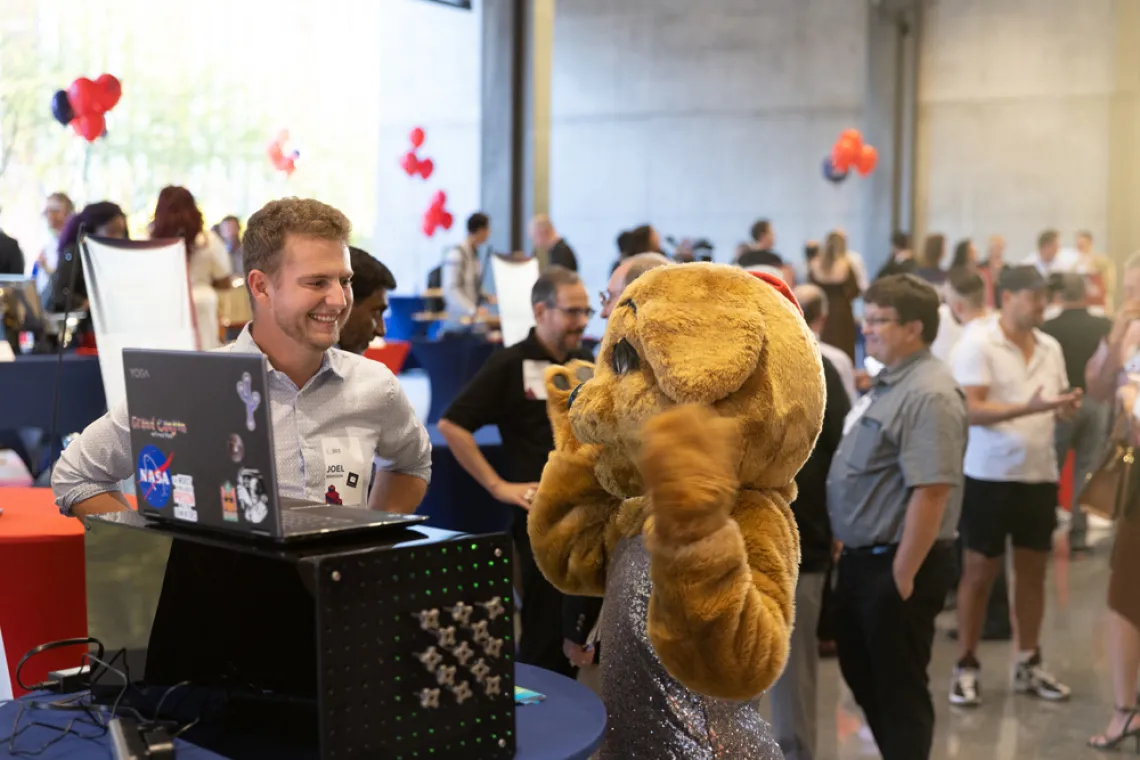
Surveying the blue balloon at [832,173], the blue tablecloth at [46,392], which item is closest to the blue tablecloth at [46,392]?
the blue tablecloth at [46,392]

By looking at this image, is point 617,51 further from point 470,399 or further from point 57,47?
point 470,399

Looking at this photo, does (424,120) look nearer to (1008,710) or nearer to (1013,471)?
(1013,471)

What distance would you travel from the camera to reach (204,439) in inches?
65.0

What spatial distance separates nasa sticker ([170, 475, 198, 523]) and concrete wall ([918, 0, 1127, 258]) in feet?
48.9

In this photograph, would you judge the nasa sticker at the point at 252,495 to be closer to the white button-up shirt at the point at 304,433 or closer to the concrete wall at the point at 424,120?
the white button-up shirt at the point at 304,433

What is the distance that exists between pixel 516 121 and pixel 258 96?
5.18m

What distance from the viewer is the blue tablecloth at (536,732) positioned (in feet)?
5.55

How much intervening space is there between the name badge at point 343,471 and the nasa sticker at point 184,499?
64 cm

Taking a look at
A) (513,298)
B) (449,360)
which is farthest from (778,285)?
(449,360)

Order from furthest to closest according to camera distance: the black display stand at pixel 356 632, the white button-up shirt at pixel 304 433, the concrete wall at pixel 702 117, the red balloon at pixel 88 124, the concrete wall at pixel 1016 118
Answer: the concrete wall at pixel 702 117, the concrete wall at pixel 1016 118, the red balloon at pixel 88 124, the white button-up shirt at pixel 304 433, the black display stand at pixel 356 632

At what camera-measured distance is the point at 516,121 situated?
1045cm

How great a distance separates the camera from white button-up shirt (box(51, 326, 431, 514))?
2.31m

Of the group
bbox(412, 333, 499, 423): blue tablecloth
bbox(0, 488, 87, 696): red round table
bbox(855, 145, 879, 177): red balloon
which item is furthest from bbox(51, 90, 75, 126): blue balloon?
bbox(855, 145, 879, 177): red balloon

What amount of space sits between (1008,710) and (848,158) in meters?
10.3
